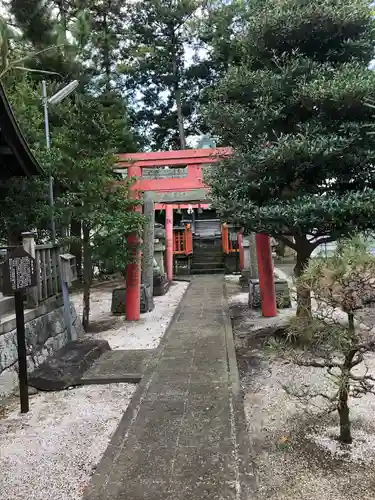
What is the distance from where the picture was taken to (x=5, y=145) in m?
5.08

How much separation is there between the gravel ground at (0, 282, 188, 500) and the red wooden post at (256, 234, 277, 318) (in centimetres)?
378

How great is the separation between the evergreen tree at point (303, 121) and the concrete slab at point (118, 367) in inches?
87.5

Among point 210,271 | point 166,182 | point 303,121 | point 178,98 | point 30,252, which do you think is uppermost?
point 178,98

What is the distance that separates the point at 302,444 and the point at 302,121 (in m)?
4.10

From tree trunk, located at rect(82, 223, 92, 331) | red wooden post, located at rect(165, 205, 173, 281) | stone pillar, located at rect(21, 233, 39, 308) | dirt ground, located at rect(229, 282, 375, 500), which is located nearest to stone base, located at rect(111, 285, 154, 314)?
tree trunk, located at rect(82, 223, 92, 331)

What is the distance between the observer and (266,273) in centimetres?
744

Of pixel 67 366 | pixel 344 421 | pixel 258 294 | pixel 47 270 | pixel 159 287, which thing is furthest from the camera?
pixel 159 287

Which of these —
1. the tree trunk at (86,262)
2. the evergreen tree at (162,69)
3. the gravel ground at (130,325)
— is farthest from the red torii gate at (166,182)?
the evergreen tree at (162,69)

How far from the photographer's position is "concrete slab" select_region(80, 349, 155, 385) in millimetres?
4613

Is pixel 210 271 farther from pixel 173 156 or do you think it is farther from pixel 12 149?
pixel 12 149

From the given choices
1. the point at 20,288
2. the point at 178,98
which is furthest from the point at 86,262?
the point at 178,98

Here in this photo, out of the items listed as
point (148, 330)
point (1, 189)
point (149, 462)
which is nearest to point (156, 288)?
point (148, 330)

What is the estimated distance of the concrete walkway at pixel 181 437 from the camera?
2518 mm

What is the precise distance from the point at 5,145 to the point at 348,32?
459cm
